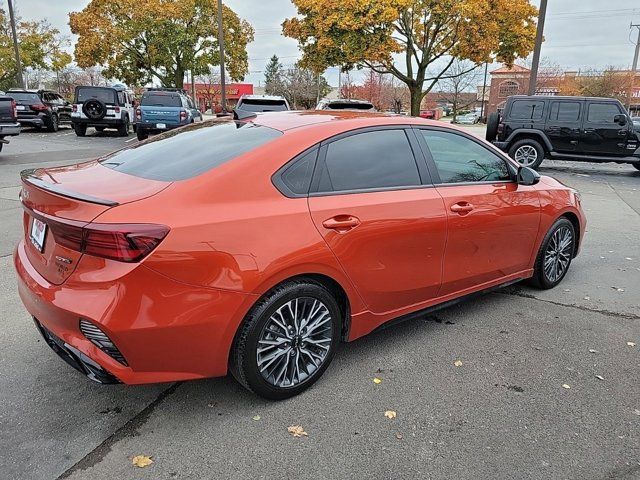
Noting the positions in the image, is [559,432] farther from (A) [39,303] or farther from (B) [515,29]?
(B) [515,29]

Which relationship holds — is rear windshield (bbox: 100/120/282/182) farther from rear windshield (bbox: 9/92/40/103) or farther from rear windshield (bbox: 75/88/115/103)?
rear windshield (bbox: 9/92/40/103)

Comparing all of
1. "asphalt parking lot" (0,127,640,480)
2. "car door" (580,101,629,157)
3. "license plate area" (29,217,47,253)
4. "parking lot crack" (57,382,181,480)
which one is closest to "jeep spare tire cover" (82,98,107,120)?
"car door" (580,101,629,157)

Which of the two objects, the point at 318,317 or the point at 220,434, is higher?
the point at 318,317

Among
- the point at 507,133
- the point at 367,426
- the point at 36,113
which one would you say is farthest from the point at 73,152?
the point at 367,426

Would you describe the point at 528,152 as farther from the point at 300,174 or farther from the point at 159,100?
the point at 159,100

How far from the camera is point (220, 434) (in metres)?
2.63

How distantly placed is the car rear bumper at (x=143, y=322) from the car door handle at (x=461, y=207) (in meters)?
1.68

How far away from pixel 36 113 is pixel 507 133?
728 inches

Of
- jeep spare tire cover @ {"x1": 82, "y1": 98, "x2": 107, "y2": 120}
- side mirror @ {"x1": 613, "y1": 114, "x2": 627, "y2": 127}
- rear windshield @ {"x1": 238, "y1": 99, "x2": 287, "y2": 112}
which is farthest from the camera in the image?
jeep spare tire cover @ {"x1": 82, "y1": 98, "x2": 107, "y2": 120}

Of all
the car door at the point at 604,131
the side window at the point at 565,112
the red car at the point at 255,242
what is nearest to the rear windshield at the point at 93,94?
the side window at the point at 565,112

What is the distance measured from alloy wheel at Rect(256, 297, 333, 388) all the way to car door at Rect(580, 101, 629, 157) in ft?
41.6

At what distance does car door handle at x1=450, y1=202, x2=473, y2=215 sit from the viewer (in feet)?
11.7

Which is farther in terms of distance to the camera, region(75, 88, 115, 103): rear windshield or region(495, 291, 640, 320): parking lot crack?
region(75, 88, 115, 103): rear windshield

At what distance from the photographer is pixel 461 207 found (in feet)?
11.8
